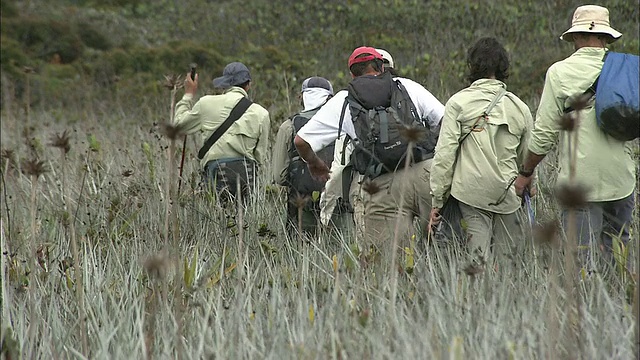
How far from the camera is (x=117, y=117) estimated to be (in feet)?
39.6

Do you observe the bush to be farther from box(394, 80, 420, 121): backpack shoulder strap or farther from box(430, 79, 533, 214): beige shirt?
box(430, 79, 533, 214): beige shirt

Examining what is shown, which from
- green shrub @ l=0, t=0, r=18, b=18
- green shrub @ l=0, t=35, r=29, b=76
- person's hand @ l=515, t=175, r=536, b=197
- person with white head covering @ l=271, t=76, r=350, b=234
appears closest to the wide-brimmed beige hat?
person's hand @ l=515, t=175, r=536, b=197

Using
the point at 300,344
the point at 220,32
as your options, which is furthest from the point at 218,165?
the point at 220,32

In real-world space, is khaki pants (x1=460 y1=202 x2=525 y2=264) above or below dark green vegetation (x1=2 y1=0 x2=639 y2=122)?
below

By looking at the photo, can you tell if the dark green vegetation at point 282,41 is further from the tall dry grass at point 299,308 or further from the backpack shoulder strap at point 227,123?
the tall dry grass at point 299,308

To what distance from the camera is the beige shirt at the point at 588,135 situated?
354cm

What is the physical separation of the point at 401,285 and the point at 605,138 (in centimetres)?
117

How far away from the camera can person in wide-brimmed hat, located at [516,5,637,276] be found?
354cm

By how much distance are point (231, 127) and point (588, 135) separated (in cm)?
300

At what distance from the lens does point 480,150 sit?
3.83 m

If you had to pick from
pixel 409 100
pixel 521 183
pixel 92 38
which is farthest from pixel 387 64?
pixel 92 38

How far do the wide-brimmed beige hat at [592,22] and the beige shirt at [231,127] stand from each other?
9.11 ft

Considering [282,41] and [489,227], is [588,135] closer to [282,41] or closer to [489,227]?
[489,227]

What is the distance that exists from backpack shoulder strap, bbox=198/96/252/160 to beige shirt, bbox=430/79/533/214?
2.34 m
